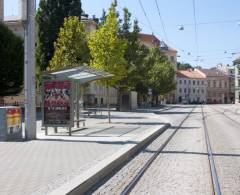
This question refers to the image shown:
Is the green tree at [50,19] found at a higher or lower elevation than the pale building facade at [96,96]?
higher

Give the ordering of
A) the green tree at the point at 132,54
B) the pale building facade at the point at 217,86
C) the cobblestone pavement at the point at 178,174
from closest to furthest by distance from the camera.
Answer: the cobblestone pavement at the point at 178,174, the green tree at the point at 132,54, the pale building facade at the point at 217,86

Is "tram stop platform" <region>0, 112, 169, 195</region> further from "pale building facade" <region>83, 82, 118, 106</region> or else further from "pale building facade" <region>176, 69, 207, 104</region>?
"pale building facade" <region>176, 69, 207, 104</region>

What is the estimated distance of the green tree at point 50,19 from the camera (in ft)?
197

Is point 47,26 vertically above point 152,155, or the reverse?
point 47,26

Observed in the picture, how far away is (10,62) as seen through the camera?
5072 cm

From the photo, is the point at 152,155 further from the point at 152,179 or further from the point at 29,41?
the point at 29,41

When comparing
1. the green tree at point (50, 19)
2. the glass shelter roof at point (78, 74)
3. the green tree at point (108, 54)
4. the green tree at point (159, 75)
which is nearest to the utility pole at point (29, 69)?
the glass shelter roof at point (78, 74)

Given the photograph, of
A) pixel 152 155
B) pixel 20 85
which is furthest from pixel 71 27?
pixel 152 155

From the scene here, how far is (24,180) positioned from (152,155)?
6201mm

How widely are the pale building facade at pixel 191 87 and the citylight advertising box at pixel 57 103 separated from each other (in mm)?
160089

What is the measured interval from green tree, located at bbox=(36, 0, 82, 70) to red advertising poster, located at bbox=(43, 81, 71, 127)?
4028cm

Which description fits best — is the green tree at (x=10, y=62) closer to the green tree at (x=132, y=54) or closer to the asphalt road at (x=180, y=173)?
the green tree at (x=132, y=54)

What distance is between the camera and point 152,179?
34.8ft

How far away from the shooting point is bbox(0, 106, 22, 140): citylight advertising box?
674 inches
